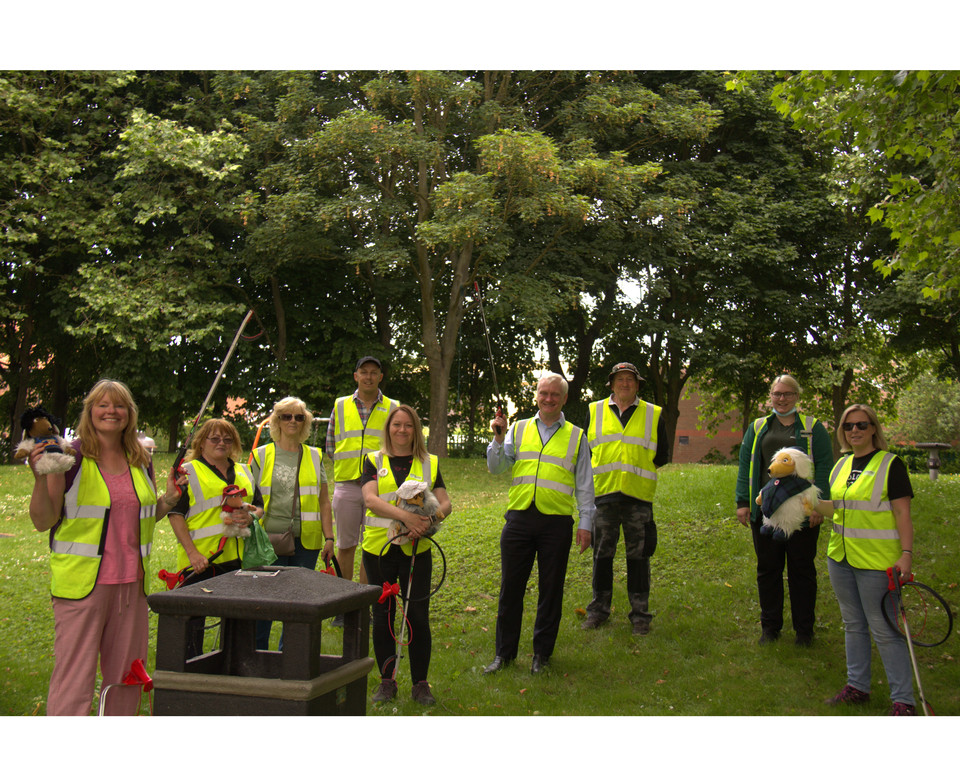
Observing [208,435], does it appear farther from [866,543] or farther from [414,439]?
[866,543]

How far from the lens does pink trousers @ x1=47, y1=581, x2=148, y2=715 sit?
4.01m

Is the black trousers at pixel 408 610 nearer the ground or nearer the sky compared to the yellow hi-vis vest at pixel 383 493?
nearer the ground

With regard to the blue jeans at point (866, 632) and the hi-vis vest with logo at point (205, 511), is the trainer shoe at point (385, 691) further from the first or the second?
the blue jeans at point (866, 632)

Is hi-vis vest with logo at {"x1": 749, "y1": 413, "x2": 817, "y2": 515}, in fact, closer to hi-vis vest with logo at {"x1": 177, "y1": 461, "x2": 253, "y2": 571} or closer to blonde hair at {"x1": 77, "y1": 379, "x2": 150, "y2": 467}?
hi-vis vest with logo at {"x1": 177, "y1": 461, "x2": 253, "y2": 571}

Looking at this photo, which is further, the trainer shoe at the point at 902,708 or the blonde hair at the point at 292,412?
the blonde hair at the point at 292,412

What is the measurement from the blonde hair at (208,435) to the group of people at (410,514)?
0.04 feet

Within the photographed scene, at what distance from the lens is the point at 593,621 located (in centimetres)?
691

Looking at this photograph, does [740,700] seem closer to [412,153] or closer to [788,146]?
[412,153]

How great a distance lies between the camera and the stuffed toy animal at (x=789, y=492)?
229 inches

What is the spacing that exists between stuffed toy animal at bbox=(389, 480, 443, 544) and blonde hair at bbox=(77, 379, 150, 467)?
5.09 ft

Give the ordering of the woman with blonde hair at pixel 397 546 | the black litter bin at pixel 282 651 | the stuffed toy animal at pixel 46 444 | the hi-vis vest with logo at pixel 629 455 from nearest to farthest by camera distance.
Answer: the black litter bin at pixel 282 651
the stuffed toy animal at pixel 46 444
the woman with blonde hair at pixel 397 546
the hi-vis vest with logo at pixel 629 455

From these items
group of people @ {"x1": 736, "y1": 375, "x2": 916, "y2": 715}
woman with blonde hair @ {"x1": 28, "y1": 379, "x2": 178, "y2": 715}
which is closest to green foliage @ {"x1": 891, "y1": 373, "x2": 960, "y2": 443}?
group of people @ {"x1": 736, "y1": 375, "x2": 916, "y2": 715}

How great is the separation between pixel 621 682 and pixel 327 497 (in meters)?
2.53

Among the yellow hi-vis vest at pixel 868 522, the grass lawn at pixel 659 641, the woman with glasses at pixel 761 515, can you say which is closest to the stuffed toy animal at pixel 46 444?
the grass lawn at pixel 659 641
